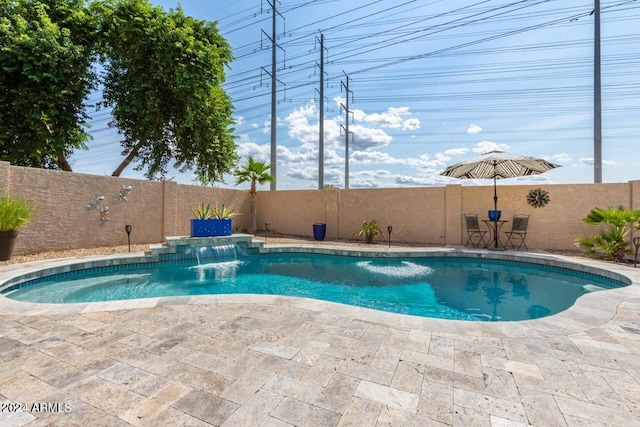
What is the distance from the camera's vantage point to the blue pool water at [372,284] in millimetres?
4434

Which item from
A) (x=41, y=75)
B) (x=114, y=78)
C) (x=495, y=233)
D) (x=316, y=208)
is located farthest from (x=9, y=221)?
(x=495, y=233)

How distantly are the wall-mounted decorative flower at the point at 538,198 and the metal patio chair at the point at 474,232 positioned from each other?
4.92 ft

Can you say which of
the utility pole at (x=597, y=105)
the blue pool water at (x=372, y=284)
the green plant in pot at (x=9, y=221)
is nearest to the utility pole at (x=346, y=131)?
the utility pole at (x=597, y=105)

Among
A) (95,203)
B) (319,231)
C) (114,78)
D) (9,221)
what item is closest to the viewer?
(9,221)

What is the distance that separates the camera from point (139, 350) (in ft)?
7.52

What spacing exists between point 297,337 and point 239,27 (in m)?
17.8

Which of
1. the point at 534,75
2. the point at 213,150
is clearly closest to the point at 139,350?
the point at 213,150

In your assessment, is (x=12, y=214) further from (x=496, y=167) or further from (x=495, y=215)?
(x=496, y=167)

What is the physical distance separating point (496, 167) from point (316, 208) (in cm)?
627

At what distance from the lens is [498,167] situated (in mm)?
8383

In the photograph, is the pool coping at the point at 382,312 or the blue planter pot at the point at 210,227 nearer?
the pool coping at the point at 382,312

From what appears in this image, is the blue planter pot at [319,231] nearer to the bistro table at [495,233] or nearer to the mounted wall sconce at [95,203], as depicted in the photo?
the bistro table at [495,233]

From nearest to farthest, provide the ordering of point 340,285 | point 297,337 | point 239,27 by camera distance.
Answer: point 297,337
point 340,285
point 239,27

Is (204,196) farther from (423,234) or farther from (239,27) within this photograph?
(239,27)
